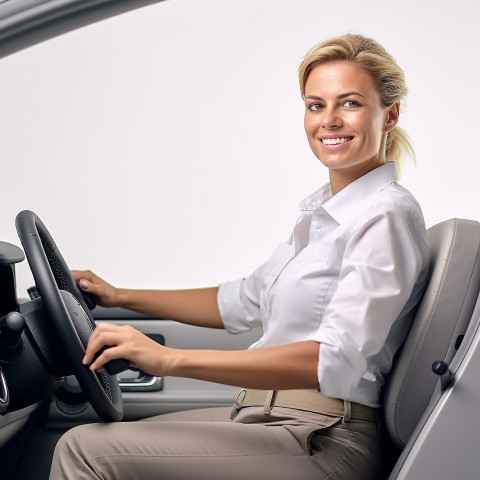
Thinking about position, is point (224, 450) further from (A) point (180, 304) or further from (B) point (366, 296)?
(A) point (180, 304)

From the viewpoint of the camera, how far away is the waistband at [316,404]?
137cm

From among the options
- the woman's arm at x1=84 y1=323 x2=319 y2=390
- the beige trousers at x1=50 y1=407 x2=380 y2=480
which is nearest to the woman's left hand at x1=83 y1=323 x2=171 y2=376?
the woman's arm at x1=84 y1=323 x2=319 y2=390

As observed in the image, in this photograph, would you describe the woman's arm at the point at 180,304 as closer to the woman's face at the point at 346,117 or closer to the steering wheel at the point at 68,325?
the steering wheel at the point at 68,325

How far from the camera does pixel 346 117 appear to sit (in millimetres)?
1460

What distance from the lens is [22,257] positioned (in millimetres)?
1618

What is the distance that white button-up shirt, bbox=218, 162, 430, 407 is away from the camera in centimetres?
124

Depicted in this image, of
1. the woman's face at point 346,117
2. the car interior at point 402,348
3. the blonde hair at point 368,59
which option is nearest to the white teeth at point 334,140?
the woman's face at point 346,117

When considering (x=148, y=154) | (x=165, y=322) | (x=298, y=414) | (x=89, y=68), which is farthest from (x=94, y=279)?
(x=89, y=68)

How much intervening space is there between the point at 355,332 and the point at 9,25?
75 cm

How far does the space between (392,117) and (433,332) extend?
1.50 feet

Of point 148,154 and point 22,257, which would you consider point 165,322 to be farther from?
point 148,154

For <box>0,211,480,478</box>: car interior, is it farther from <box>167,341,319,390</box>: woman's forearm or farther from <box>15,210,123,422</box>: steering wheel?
<box>167,341,319,390</box>: woman's forearm

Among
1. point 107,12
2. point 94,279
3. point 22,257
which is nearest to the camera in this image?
point 107,12

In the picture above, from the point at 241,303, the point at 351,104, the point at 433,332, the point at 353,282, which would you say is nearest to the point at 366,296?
the point at 353,282
